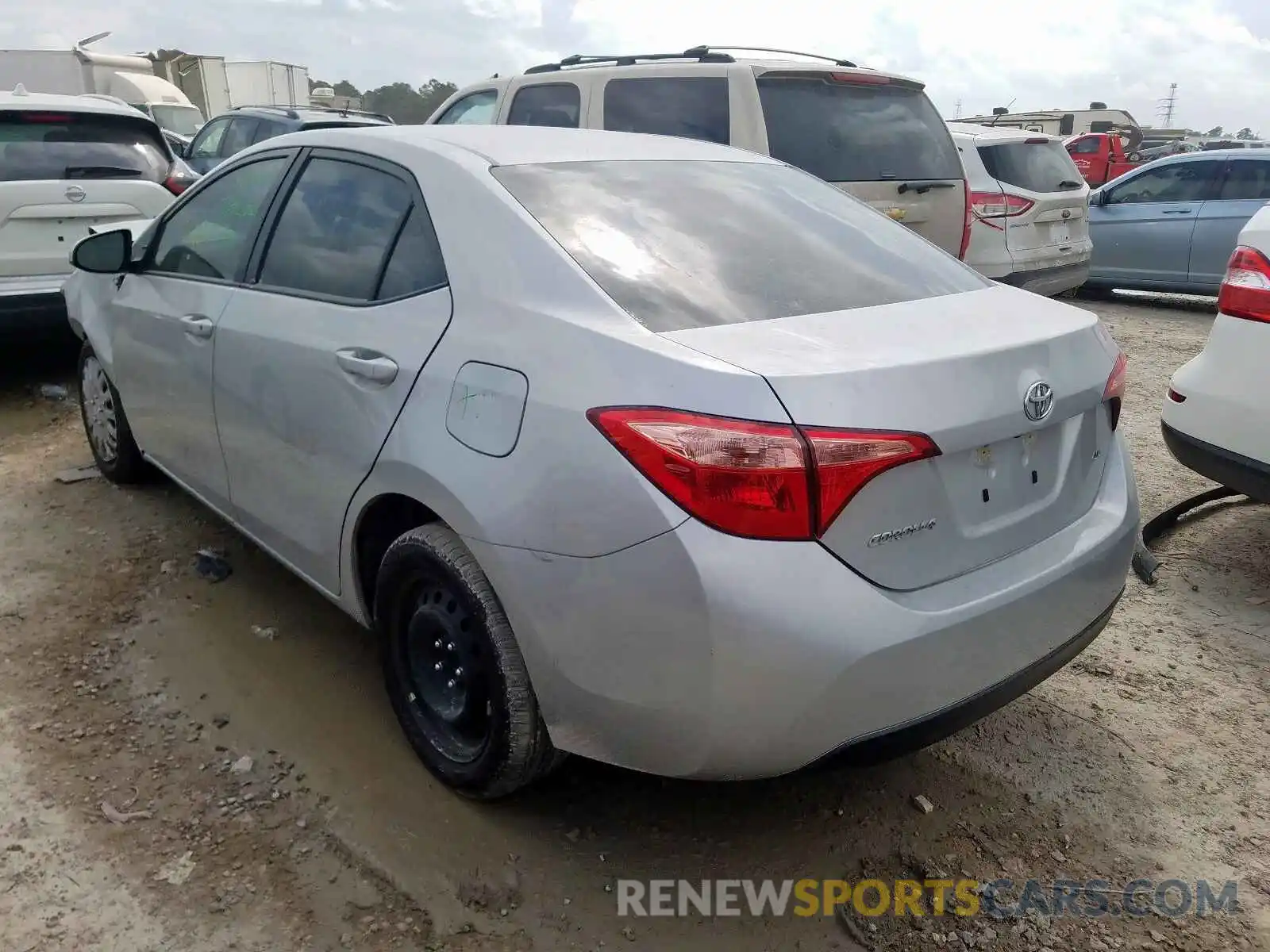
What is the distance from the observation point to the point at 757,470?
1911 mm

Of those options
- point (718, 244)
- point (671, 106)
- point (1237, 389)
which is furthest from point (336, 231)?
point (671, 106)

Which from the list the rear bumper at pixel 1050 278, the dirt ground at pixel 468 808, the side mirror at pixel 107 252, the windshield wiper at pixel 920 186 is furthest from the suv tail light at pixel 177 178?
the rear bumper at pixel 1050 278

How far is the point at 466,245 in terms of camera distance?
2.48m

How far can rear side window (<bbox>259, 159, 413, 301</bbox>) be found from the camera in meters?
2.77

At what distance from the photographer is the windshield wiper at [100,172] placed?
5.93 m

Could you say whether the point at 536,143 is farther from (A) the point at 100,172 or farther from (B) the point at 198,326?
(A) the point at 100,172

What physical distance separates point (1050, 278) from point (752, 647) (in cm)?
762

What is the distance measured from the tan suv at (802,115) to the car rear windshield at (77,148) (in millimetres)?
2521

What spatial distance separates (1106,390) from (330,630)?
252 cm

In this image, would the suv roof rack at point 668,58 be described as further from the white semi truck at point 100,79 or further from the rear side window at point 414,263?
the white semi truck at point 100,79

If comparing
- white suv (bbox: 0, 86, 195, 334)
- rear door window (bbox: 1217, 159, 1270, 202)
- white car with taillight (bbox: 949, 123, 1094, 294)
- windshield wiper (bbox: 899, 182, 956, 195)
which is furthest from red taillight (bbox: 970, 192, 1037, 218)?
white suv (bbox: 0, 86, 195, 334)

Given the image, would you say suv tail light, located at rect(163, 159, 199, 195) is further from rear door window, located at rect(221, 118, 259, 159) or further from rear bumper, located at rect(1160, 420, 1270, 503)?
rear bumper, located at rect(1160, 420, 1270, 503)

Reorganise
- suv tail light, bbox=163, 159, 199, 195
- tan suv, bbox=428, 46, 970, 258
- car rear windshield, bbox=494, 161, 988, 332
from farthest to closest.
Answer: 1. suv tail light, bbox=163, 159, 199, 195
2. tan suv, bbox=428, 46, 970, 258
3. car rear windshield, bbox=494, 161, 988, 332

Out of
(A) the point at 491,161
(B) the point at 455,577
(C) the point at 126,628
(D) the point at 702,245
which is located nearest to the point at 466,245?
(A) the point at 491,161
